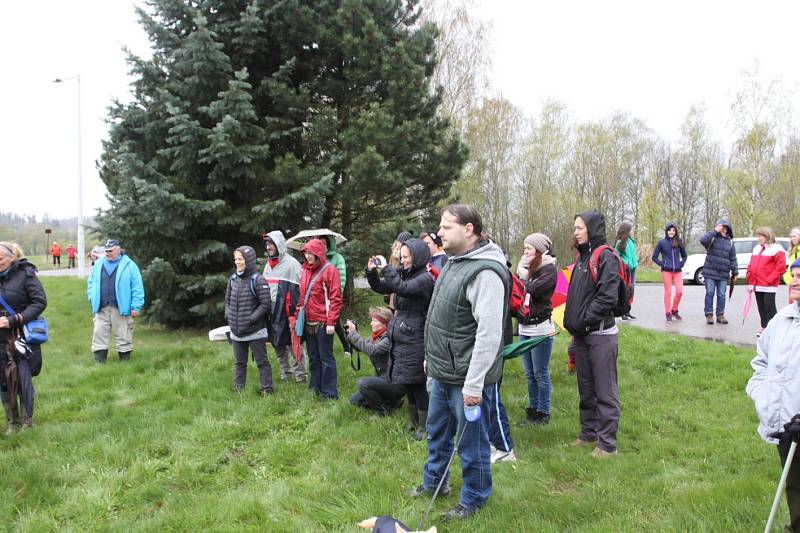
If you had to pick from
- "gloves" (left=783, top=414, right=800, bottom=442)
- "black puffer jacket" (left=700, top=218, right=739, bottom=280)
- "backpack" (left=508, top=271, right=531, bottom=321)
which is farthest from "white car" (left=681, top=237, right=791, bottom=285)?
"gloves" (left=783, top=414, right=800, bottom=442)

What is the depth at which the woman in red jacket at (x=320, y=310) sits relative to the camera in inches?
251

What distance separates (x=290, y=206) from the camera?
33.6ft

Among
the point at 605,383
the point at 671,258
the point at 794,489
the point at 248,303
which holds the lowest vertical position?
the point at 794,489

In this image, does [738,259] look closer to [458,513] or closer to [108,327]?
[458,513]

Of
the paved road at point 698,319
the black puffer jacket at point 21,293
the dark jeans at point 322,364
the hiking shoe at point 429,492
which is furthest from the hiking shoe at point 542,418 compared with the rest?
the black puffer jacket at point 21,293

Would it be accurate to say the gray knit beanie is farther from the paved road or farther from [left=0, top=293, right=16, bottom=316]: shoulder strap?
[left=0, top=293, right=16, bottom=316]: shoulder strap

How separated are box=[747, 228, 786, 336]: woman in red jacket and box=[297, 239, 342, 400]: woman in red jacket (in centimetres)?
733

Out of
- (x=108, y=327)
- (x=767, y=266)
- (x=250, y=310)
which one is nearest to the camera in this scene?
(x=250, y=310)

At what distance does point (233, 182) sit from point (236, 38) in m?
2.79

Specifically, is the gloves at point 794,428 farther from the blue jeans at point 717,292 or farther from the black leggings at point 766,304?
the blue jeans at point 717,292

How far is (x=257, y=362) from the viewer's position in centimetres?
683

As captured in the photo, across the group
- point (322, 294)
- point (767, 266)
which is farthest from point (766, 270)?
point (322, 294)

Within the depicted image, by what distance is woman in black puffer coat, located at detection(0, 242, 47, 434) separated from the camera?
18.0 ft

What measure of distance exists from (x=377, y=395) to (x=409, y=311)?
1357 millimetres
